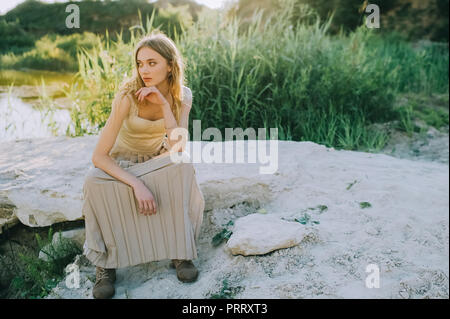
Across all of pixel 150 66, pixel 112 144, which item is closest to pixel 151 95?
pixel 150 66

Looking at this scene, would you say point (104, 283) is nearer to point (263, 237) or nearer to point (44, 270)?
point (44, 270)

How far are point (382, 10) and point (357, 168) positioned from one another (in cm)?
890

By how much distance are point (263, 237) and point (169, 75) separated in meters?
1.03

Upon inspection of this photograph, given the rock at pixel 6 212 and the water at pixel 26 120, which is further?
the water at pixel 26 120

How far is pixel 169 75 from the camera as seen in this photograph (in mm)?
2305

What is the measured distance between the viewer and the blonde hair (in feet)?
7.05

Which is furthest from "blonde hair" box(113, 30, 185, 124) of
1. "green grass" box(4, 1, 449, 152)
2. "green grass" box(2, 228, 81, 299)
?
"green grass" box(4, 1, 449, 152)

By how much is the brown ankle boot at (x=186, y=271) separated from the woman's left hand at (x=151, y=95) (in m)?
0.83

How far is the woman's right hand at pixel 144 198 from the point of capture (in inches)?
76.5

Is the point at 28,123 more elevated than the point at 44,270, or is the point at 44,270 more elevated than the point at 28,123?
the point at 28,123

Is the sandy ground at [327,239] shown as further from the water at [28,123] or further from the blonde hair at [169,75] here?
the water at [28,123]

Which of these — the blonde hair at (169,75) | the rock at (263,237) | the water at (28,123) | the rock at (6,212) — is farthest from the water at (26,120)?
the rock at (263,237)
